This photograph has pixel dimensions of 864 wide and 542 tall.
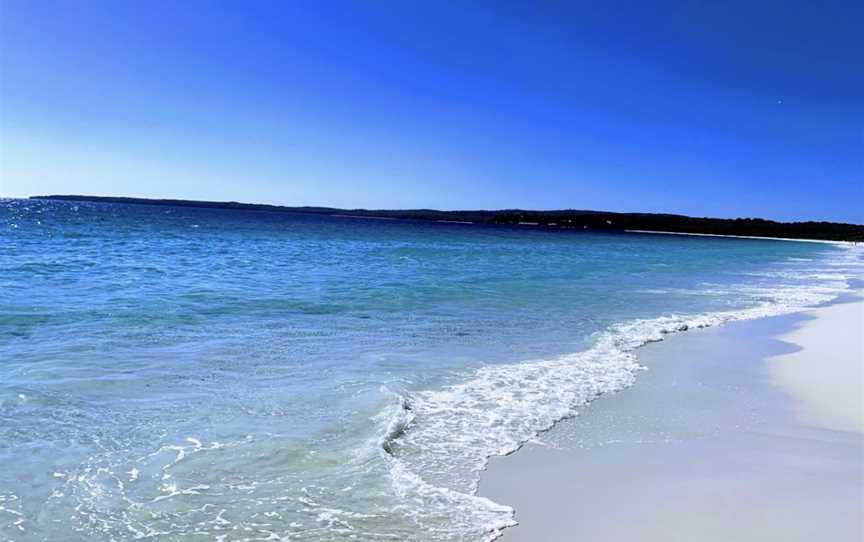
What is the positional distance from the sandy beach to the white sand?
3 centimetres

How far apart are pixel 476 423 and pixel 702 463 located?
2009 mm

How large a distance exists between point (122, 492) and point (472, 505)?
2441 millimetres

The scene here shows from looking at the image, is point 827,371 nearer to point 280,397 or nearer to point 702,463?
point 702,463

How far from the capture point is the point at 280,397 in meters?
6.28

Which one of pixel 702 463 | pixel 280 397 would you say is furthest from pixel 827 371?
pixel 280 397

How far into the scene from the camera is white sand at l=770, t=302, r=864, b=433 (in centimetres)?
637

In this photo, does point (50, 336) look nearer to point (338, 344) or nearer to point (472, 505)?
point (338, 344)

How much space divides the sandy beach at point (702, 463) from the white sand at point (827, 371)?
33mm

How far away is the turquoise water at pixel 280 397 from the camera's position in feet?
13.0

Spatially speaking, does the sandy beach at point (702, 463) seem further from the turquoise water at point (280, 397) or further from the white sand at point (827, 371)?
the turquoise water at point (280, 397)

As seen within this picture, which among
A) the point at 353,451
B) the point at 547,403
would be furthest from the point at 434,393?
the point at 353,451

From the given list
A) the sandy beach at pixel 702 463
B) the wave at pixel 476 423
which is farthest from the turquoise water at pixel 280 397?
the sandy beach at pixel 702 463

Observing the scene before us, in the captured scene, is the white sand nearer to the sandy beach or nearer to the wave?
the sandy beach

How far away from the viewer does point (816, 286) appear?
21.5 metres
